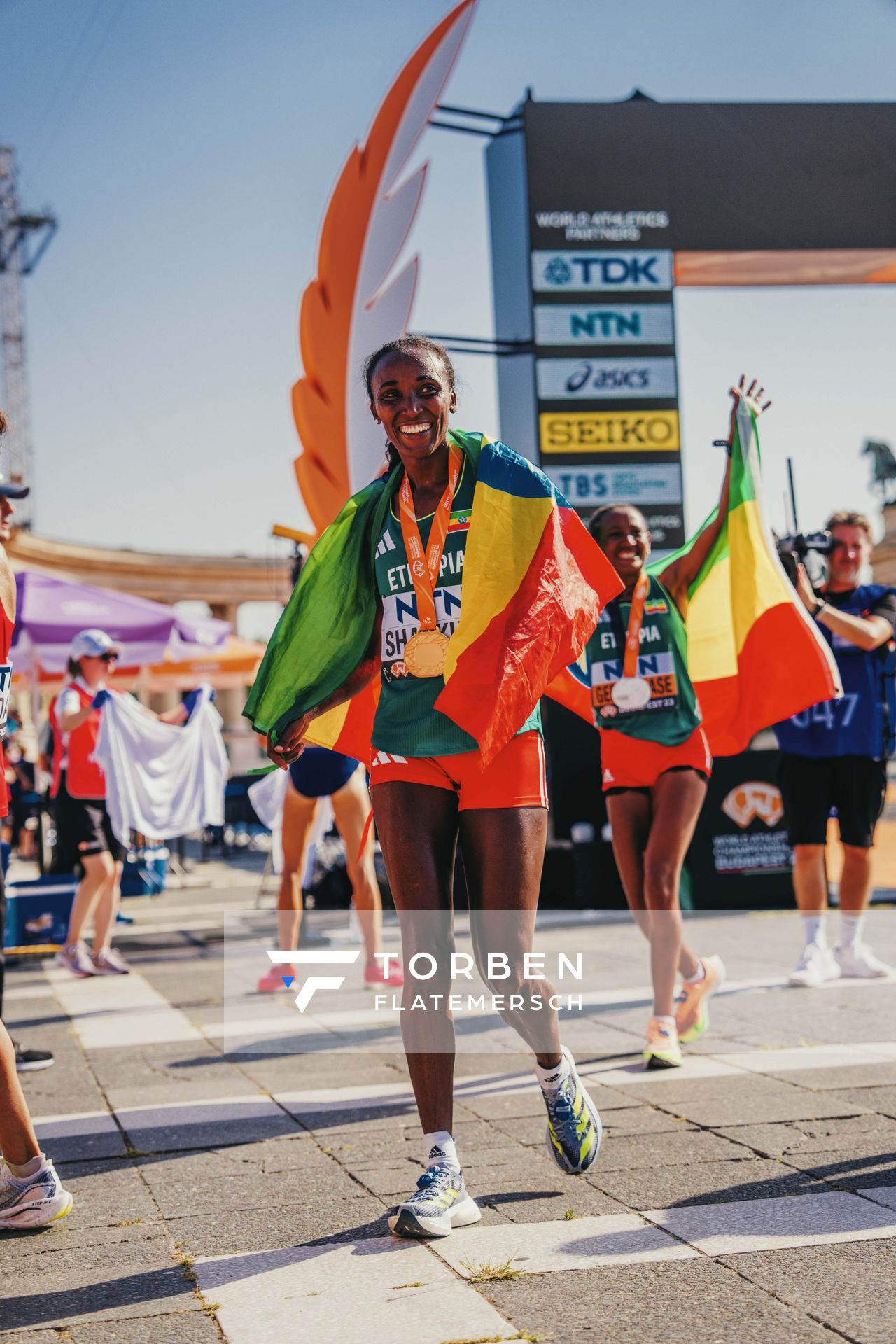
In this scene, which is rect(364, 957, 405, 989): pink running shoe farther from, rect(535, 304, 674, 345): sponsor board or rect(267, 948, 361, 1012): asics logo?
rect(535, 304, 674, 345): sponsor board

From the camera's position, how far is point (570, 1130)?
3.15 meters

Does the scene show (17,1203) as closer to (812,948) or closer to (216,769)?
(812,948)

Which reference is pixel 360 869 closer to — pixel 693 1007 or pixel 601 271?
pixel 693 1007

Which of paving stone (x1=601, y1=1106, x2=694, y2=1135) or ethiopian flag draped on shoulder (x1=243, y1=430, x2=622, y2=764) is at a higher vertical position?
ethiopian flag draped on shoulder (x1=243, y1=430, x2=622, y2=764)

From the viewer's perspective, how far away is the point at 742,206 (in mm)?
11227

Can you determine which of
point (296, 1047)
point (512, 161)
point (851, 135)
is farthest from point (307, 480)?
point (851, 135)

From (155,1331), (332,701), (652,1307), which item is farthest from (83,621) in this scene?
(652,1307)

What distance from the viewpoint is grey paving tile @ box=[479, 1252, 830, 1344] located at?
2.29m

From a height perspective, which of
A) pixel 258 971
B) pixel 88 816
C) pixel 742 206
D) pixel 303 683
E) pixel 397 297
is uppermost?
pixel 742 206

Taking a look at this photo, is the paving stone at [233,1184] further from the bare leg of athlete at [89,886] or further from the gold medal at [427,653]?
the bare leg of athlete at [89,886]

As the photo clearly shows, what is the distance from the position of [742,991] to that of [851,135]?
8169 mm

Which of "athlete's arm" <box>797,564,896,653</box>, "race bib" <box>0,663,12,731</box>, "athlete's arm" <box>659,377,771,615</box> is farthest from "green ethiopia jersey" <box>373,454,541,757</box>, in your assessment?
"athlete's arm" <box>797,564,896,653</box>

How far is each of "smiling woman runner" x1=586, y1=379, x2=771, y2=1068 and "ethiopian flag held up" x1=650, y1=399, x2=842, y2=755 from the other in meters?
0.36

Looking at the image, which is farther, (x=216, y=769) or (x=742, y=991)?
(x=216, y=769)
